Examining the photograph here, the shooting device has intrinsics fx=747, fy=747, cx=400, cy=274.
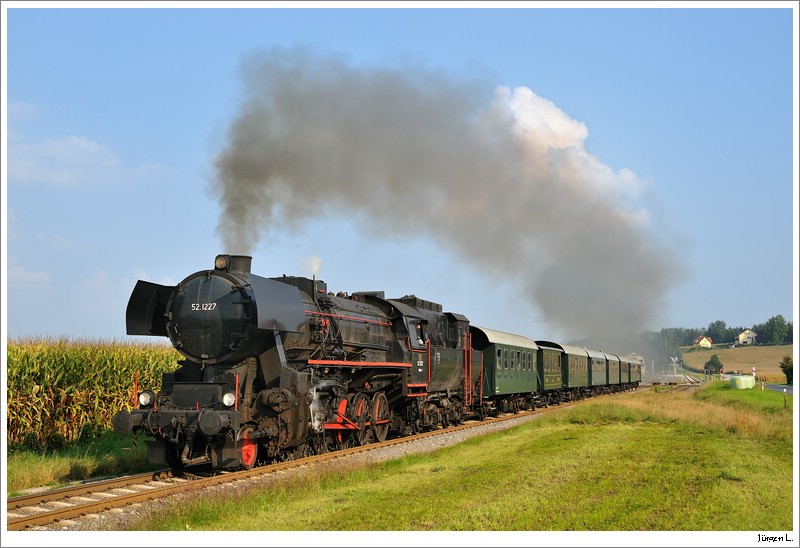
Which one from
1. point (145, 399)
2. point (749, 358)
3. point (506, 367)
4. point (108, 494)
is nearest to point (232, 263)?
point (145, 399)

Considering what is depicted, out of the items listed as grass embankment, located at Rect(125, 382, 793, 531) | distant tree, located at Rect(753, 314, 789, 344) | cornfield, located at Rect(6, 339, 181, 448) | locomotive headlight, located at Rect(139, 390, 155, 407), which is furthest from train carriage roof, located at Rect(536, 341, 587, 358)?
distant tree, located at Rect(753, 314, 789, 344)

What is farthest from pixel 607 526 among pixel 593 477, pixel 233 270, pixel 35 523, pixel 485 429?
pixel 485 429

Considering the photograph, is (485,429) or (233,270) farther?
(485,429)

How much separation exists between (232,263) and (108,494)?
496 cm

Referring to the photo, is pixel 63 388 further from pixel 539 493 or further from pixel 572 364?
pixel 572 364

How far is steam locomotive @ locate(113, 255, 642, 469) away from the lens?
1374cm

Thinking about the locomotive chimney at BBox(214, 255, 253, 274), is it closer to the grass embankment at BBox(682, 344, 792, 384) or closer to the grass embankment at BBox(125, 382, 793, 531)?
the grass embankment at BBox(125, 382, 793, 531)

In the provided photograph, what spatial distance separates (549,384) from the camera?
122ft

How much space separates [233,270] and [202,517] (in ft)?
20.3

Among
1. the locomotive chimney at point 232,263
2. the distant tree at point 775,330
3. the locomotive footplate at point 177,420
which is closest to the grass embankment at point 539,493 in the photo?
the locomotive footplate at point 177,420

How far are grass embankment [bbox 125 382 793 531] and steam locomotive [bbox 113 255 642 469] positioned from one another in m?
2.24

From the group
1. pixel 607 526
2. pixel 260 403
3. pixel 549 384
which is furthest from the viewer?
pixel 549 384

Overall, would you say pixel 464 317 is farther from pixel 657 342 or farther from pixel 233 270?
pixel 657 342

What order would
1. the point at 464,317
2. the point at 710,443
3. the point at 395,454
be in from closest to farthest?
the point at 395,454
the point at 710,443
the point at 464,317
